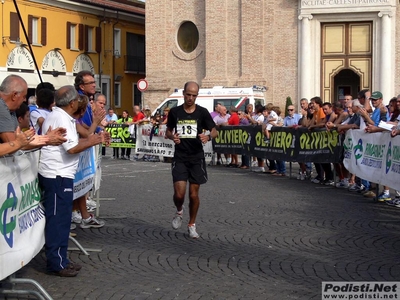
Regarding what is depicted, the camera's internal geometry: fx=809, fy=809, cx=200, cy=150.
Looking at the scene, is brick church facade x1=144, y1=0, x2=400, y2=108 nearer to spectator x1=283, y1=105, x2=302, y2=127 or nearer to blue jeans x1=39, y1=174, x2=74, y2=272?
spectator x1=283, y1=105, x2=302, y2=127

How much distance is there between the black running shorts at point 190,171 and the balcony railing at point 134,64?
45062 millimetres

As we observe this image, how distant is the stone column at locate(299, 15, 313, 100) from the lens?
128ft

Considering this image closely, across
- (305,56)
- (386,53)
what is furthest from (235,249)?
(305,56)

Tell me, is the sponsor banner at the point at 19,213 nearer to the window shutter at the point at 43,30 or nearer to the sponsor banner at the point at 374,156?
the sponsor banner at the point at 374,156

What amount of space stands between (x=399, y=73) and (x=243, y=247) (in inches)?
1177

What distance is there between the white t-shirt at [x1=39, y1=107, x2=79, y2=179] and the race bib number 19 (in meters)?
2.67

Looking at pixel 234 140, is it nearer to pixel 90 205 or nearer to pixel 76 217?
pixel 90 205

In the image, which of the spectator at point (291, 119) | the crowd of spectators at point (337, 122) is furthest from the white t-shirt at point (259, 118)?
the spectator at point (291, 119)

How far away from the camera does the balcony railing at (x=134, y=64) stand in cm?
5556

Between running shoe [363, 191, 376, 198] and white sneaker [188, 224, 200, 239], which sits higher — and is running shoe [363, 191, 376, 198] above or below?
above

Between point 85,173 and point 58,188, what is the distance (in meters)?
2.64

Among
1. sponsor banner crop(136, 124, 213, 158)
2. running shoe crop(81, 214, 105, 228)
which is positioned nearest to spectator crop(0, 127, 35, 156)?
running shoe crop(81, 214, 105, 228)

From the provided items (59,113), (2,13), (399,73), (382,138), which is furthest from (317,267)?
(2,13)

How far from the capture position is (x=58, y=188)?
8.37 meters
